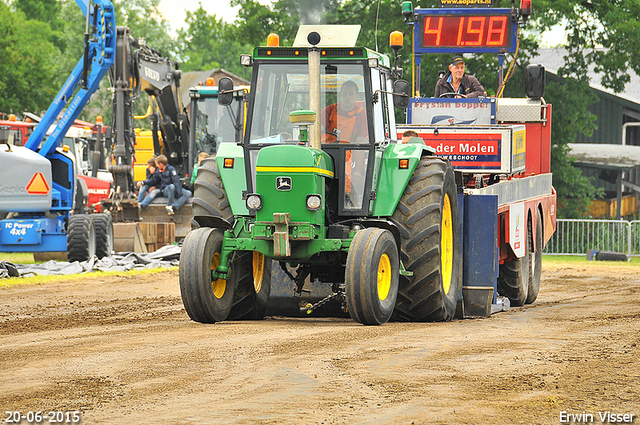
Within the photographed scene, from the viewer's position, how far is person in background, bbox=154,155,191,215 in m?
19.1

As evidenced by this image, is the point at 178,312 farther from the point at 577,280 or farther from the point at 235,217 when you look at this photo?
the point at 577,280

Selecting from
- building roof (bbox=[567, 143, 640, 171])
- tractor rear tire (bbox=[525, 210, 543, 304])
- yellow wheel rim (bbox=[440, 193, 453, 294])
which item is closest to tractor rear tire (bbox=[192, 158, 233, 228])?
yellow wheel rim (bbox=[440, 193, 453, 294])

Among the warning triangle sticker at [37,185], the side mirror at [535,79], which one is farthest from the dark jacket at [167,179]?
the side mirror at [535,79]

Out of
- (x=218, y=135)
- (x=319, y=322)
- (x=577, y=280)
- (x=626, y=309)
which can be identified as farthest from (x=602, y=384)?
(x=218, y=135)

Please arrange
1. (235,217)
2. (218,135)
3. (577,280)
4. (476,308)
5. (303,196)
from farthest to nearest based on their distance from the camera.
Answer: (218,135) < (577,280) < (476,308) < (235,217) < (303,196)

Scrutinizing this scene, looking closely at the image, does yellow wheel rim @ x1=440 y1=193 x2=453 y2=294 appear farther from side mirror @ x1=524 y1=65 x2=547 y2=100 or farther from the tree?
the tree

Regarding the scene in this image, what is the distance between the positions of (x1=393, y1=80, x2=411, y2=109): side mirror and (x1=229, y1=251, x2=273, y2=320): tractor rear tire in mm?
1926

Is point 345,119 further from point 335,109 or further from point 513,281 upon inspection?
point 513,281

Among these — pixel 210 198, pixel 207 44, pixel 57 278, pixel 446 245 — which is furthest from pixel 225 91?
pixel 207 44

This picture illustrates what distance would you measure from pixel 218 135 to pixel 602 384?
15915 millimetres

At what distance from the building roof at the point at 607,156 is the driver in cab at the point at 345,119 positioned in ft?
76.8

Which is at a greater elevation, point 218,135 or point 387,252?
point 218,135

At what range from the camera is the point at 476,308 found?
1011cm

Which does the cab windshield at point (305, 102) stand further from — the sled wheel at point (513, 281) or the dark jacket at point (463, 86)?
the dark jacket at point (463, 86)
